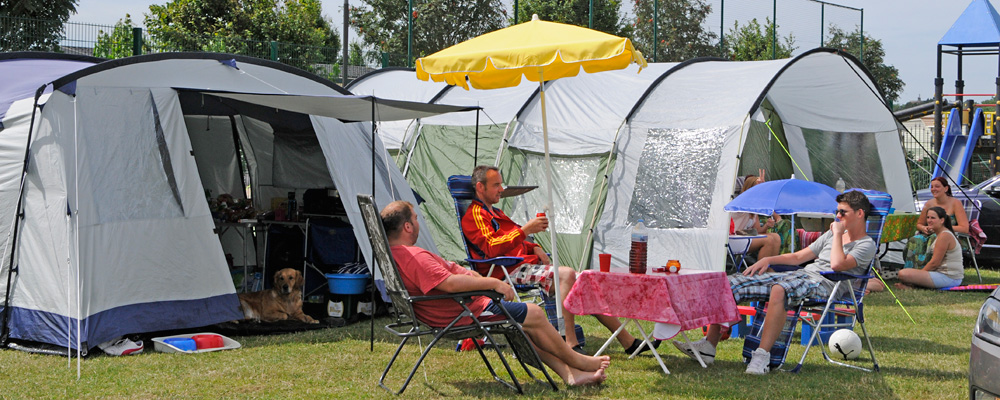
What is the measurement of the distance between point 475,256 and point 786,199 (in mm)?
2833

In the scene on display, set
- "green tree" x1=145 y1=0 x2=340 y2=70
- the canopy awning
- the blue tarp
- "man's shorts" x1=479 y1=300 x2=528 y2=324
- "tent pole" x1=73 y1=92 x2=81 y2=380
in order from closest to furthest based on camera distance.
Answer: "man's shorts" x1=479 y1=300 x2=528 y2=324, "tent pole" x1=73 y1=92 x2=81 y2=380, the canopy awning, the blue tarp, "green tree" x1=145 y1=0 x2=340 y2=70

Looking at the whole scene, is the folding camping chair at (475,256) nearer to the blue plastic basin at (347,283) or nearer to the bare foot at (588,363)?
the bare foot at (588,363)

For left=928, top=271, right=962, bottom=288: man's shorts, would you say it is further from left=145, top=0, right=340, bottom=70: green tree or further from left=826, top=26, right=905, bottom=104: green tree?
left=145, top=0, right=340, bottom=70: green tree

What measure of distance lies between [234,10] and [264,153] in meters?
19.1

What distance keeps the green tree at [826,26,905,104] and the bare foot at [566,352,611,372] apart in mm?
17419

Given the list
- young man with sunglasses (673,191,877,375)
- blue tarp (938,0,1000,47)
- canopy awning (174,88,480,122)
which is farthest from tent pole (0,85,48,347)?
blue tarp (938,0,1000,47)

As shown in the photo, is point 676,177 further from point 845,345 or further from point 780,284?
point 780,284

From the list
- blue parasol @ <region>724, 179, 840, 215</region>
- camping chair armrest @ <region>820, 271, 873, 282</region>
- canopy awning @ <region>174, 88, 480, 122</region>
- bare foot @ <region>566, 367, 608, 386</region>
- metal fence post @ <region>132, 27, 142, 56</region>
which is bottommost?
bare foot @ <region>566, 367, 608, 386</region>

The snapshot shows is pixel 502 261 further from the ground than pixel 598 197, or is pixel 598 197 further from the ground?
pixel 598 197

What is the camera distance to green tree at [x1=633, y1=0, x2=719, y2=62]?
827 inches

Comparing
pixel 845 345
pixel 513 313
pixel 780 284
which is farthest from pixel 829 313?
pixel 513 313

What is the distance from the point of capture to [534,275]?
5.61 meters

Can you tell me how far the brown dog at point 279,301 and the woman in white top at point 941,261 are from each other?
5451mm

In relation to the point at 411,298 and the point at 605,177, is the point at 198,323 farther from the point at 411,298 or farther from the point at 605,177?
the point at 605,177
